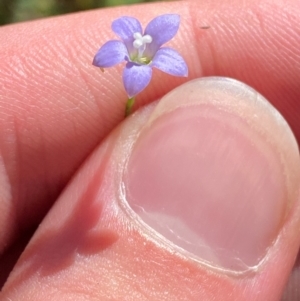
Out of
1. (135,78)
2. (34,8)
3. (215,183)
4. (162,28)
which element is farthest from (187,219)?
(34,8)

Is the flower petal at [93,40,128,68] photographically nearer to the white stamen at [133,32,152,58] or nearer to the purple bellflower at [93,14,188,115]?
the purple bellflower at [93,14,188,115]

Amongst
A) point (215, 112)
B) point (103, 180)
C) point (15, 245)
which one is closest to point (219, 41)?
point (215, 112)

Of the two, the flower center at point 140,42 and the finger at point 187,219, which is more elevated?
the flower center at point 140,42

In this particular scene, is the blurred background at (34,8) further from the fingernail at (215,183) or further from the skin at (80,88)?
the fingernail at (215,183)

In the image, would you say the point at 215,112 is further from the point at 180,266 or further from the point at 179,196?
the point at 180,266

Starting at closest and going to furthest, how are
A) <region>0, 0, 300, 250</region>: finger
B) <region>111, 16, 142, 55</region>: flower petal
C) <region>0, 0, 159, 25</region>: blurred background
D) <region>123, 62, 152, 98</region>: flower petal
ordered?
<region>123, 62, 152, 98</region>: flower petal < <region>111, 16, 142, 55</region>: flower petal < <region>0, 0, 300, 250</region>: finger < <region>0, 0, 159, 25</region>: blurred background

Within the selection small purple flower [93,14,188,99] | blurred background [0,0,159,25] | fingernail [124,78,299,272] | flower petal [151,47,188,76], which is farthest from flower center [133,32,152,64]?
blurred background [0,0,159,25]

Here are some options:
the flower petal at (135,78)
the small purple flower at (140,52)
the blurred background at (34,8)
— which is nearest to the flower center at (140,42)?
the small purple flower at (140,52)
